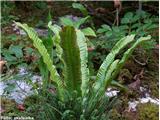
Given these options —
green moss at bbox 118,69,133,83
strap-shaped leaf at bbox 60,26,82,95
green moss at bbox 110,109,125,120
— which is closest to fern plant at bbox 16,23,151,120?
strap-shaped leaf at bbox 60,26,82,95

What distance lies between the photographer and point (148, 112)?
2631mm

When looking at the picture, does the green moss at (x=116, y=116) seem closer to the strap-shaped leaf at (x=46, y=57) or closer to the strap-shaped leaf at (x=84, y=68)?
the strap-shaped leaf at (x=84, y=68)

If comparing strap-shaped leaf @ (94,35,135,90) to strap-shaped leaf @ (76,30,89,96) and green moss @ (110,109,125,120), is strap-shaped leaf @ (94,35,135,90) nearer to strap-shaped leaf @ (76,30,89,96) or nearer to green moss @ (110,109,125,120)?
strap-shaped leaf @ (76,30,89,96)

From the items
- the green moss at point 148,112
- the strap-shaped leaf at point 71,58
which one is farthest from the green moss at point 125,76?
the strap-shaped leaf at point 71,58

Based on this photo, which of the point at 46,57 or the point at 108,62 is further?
the point at 108,62

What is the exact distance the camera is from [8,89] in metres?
2.51

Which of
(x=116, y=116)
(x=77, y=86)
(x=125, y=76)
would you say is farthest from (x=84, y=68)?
(x=125, y=76)

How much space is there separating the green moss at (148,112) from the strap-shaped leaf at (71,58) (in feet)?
1.68

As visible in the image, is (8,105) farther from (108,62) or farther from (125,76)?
(125,76)

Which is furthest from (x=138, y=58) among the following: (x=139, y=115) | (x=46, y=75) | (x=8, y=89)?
(x=8, y=89)

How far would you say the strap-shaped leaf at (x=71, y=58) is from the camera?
2.12 meters

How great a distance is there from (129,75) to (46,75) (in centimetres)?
70

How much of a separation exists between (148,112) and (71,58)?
0.70 meters

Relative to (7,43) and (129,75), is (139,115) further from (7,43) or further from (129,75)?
(7,43)
